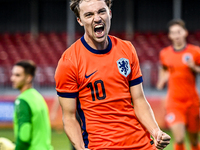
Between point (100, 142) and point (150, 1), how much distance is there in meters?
19.6

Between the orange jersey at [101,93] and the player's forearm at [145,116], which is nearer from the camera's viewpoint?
the orange jersey at [101,93]

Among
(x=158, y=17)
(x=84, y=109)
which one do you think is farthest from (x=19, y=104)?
(x=158, y=17)

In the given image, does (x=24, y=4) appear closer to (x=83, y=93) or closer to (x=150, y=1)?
(x=150, y=1)

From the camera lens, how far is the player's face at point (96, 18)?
287cm

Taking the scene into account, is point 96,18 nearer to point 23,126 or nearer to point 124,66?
point 124,66

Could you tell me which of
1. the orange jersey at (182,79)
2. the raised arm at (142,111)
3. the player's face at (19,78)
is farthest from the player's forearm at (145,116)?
the orange jersey at (182,79)

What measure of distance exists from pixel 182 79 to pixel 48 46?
13.8 m

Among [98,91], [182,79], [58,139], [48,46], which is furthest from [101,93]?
[48,46]

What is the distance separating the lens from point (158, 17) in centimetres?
2147

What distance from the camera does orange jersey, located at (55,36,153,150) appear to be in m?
2.89

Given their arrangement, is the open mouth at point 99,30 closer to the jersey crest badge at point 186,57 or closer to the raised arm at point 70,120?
the raised arm at point 70,120

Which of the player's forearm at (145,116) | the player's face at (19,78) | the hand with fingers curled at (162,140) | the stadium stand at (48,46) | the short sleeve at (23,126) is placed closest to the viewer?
the hand with fingers curled at (162,140)

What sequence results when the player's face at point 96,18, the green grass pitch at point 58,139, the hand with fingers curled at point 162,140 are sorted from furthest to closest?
the green grass pitch at point 58,139 < the player's face at point 96,18 < the hand with fingers curled at point 162,140

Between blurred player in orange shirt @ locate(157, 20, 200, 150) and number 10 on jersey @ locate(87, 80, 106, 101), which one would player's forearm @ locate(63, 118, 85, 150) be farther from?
blurred player in orange shirt @ locate(157, 20, 200, 150)
